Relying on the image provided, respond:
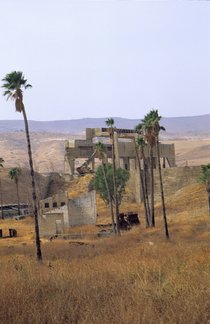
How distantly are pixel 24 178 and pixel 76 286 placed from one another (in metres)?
90.3

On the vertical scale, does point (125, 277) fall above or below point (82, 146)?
below

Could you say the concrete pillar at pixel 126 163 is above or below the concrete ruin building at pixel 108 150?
below

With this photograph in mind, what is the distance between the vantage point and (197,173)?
70.1 m

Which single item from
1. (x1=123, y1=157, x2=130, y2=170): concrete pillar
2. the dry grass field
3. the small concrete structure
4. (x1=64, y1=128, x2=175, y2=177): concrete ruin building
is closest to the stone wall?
the small concrete structure

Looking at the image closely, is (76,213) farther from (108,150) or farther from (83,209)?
(108,150)

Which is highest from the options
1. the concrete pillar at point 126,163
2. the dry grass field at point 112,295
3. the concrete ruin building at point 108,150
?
the concrete ruin building at point 108,150

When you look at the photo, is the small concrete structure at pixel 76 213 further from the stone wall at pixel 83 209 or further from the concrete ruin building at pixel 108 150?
the concrete ruin building at pixel 108 150

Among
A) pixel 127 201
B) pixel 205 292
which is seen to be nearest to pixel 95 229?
pixel 127 201

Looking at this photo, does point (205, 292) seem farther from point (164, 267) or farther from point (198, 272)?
point (164, 267)

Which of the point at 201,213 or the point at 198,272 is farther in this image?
the point at 201,213

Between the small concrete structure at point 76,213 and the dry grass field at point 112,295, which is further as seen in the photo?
the small concrete structure at point 76,213

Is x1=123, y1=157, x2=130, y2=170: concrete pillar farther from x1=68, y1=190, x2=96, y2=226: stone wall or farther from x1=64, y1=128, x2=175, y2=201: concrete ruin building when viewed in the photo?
x1=68, y1=190, x2=96, y2=226: stone wall

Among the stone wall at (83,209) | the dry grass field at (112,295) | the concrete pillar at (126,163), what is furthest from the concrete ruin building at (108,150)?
the dry grass field at (112,295)

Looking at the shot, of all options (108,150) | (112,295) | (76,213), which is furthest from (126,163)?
(112,295)
